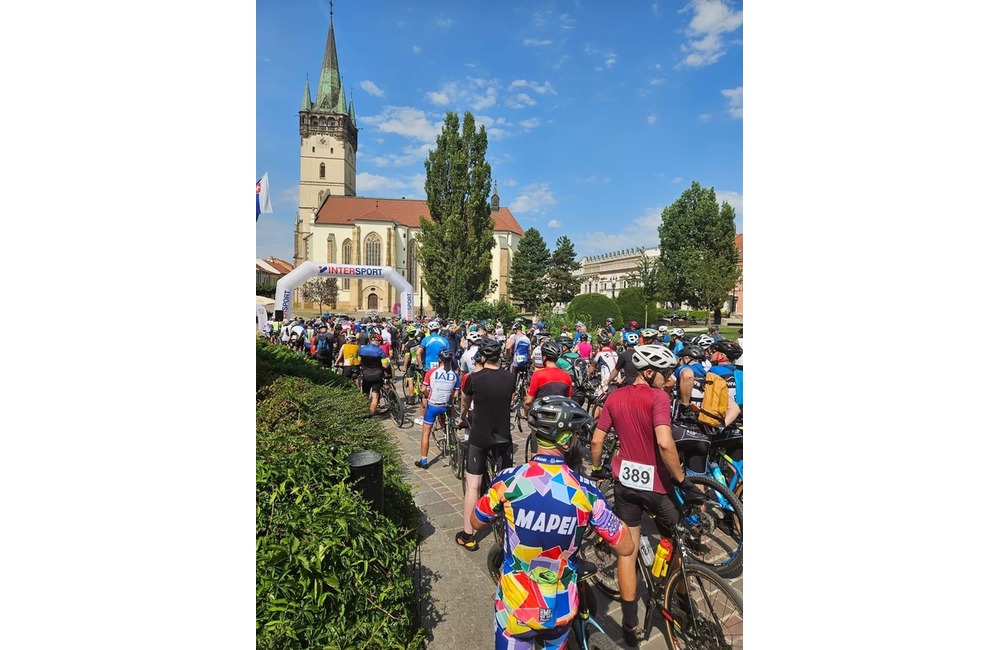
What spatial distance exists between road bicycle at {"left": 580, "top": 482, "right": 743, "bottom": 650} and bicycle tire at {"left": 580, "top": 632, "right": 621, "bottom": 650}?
2.24 feet

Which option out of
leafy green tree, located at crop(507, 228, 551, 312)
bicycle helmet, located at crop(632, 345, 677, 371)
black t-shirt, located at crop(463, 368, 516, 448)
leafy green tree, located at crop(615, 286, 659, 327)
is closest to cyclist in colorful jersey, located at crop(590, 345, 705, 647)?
bicycle helmet, located at crop(632, 345, 677, 371)

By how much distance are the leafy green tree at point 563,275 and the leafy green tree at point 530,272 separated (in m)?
1.14

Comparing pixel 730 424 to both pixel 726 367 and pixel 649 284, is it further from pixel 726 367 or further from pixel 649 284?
pixel 649 284

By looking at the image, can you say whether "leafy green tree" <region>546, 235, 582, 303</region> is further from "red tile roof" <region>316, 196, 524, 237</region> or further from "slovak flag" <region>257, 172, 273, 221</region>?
"slovak flag" <region>257, 172, 273, 221</region>

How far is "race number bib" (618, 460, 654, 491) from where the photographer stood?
10.4 feet

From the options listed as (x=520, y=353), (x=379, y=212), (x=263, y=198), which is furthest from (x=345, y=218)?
(x=520, y=353)

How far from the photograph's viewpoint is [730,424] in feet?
15.8

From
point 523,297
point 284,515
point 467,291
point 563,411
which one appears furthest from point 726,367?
point 523,297

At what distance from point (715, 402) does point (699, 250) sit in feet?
149

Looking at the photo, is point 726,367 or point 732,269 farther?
point 732,269

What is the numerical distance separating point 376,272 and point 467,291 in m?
14.5

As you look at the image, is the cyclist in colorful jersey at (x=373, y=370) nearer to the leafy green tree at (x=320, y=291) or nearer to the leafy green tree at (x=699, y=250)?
the leafy green tree at (x=699, y=250)

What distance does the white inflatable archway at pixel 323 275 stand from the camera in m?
23.4

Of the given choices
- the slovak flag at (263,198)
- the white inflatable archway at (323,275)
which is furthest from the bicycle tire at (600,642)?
the white inflatable archway at (323,275)
